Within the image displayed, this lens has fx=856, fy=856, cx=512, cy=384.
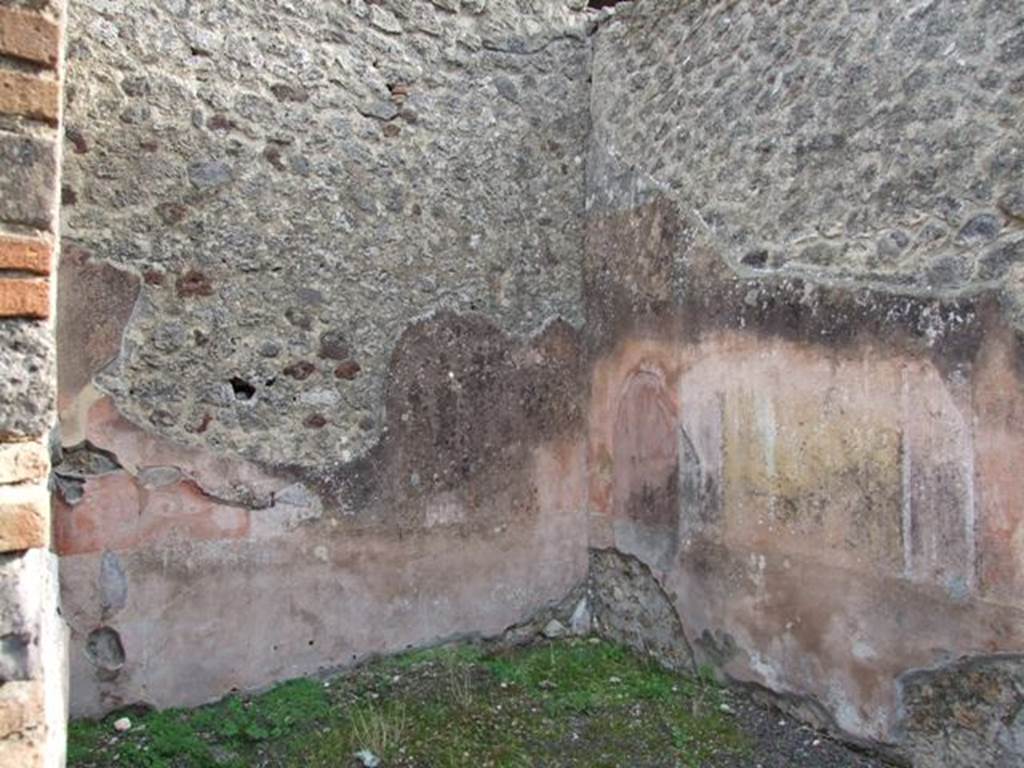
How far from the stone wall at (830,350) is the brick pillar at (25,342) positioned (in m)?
2.50

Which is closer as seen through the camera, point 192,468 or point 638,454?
point 192,468

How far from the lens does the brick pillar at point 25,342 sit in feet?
4.90

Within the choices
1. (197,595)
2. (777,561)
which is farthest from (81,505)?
(777,561)

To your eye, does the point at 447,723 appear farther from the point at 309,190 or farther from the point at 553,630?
the point at 309,190

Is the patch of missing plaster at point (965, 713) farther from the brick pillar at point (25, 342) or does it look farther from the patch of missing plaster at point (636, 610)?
the brick pillar at point (25, 342)

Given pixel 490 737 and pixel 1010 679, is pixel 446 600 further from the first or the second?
pixel 1010 679

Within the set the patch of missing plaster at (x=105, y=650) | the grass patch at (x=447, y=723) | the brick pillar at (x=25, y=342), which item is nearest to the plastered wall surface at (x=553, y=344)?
the patch of missing plaster at (x=105, y=650)

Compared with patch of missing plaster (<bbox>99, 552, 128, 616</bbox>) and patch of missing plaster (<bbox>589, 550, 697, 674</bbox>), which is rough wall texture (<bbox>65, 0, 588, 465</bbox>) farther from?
patch of missing plaster (<bbox>589, 550, 697, 674</bbox>)

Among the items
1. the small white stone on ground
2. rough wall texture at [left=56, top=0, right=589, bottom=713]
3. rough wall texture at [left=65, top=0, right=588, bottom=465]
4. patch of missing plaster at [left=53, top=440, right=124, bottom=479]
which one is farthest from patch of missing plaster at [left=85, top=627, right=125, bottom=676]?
the small white stone on ground

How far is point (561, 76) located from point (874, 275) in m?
2.04

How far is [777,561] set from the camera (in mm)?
3283

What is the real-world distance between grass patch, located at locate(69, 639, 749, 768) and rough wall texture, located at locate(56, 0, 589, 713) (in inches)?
6.2

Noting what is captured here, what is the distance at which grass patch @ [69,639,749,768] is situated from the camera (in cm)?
299

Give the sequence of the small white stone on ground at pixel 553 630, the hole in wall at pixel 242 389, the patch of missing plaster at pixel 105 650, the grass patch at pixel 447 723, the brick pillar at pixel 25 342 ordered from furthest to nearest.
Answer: the small white stone on ground at pixel 553 630
the hole in wall at pixel 242 389
the patch of missing plaster at pixel 105 650
the grass patch at pixel 447 723
the brick pillar at pixel 25 342
